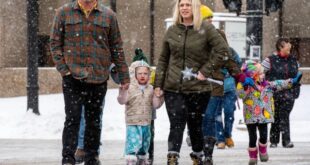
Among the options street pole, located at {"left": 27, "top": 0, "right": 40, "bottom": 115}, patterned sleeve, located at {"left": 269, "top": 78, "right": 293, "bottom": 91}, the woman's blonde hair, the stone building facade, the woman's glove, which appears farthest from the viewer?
the stone building facade

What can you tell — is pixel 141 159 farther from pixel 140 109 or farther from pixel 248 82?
pixel 248 82

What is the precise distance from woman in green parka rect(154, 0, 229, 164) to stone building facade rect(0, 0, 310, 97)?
14.0m

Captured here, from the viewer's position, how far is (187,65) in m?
8.03

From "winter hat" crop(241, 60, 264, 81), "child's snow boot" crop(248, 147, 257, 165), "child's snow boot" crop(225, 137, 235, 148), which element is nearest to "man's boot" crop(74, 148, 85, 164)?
"child's snow boot" crop(248, 147, 257, 165)

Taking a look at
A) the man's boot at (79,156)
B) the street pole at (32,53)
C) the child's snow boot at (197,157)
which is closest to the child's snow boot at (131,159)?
the child's snow boot at (197,157)

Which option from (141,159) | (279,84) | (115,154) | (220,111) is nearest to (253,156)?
(279,84)

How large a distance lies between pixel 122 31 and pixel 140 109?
58.6 ft

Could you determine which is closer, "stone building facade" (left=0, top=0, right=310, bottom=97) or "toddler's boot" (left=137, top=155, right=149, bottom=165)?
"toddler's boot" (left=137, top=155, right=149, bottom=165)

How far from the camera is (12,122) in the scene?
590 inches

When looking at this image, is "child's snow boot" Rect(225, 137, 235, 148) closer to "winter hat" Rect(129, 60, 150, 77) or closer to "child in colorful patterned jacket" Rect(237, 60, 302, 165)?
"child in colorful patterned jacket" Rect(237, 60, 302, 165)

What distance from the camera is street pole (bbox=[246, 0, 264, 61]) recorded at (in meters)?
14.4

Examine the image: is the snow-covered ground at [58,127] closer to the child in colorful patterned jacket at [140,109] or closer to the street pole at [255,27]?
the street pole at [255,27]

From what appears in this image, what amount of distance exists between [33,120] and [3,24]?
9.75m

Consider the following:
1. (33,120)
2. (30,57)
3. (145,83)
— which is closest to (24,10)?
(30,57)
